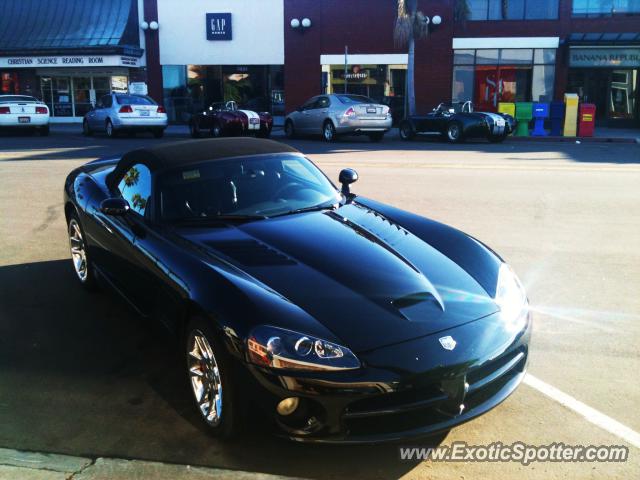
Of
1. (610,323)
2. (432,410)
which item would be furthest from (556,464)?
(610,323)

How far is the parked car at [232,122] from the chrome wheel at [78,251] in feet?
52.0

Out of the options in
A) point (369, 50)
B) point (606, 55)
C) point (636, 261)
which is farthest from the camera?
point (369, 50)

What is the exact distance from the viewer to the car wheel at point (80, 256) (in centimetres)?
571

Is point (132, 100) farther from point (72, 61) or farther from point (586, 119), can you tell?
point (586, 119)

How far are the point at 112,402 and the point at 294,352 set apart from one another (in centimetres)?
143

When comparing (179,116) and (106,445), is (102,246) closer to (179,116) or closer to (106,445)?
(106,445)

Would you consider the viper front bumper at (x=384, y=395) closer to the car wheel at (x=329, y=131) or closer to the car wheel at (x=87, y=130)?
the car wheel at (x=329, y=131)

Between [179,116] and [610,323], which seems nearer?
[610,323]

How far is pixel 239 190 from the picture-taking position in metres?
4.61

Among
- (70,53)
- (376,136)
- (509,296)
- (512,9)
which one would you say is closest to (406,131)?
(376,136)

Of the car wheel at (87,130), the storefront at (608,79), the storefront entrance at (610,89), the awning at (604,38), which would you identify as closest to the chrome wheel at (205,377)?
the car wheel at (87,130)

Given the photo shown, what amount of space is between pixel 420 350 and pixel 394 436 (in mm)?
398

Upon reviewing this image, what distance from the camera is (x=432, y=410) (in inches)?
117

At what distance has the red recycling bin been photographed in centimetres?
2297
